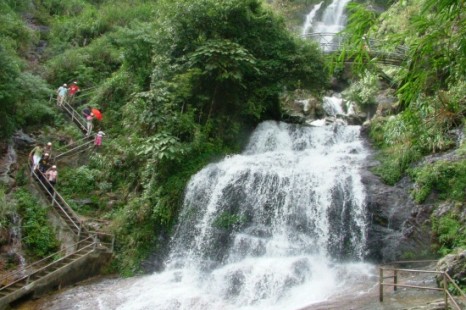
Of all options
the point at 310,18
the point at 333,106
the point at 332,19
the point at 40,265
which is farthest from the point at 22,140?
the point at 332,19

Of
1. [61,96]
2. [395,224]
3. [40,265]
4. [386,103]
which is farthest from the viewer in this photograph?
[61,96]

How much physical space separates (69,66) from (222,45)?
11764mm

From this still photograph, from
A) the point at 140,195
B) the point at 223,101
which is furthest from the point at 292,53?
the point at 140,195

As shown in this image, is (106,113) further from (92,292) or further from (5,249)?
(92,292)

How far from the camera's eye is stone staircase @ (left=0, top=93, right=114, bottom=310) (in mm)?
12289

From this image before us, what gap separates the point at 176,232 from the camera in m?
15.1

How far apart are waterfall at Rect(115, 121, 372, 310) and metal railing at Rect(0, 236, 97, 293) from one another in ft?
7.77

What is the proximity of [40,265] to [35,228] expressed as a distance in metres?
1.60

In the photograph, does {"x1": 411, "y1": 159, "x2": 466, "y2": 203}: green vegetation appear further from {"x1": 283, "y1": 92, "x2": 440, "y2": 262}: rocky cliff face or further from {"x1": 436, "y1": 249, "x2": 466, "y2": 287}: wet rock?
{"x1": 436, "y1": 249, "x2": 466, "y2": 287}: wet rock

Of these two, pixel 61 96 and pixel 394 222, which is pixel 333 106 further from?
pixel 61 96

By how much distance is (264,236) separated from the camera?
45.9 ft

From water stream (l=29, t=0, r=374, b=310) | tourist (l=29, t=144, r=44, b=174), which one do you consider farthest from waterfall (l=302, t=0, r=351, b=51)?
tourist (l=29, t=144, r=44, b=174)

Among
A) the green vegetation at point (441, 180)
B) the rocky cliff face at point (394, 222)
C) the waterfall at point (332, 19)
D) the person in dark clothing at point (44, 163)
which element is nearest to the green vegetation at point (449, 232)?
the rocky cliff face at point (394, 222)

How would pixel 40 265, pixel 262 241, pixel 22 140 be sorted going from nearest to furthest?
pixel 262 241 → pixel 40 265 → pixel 22 140
